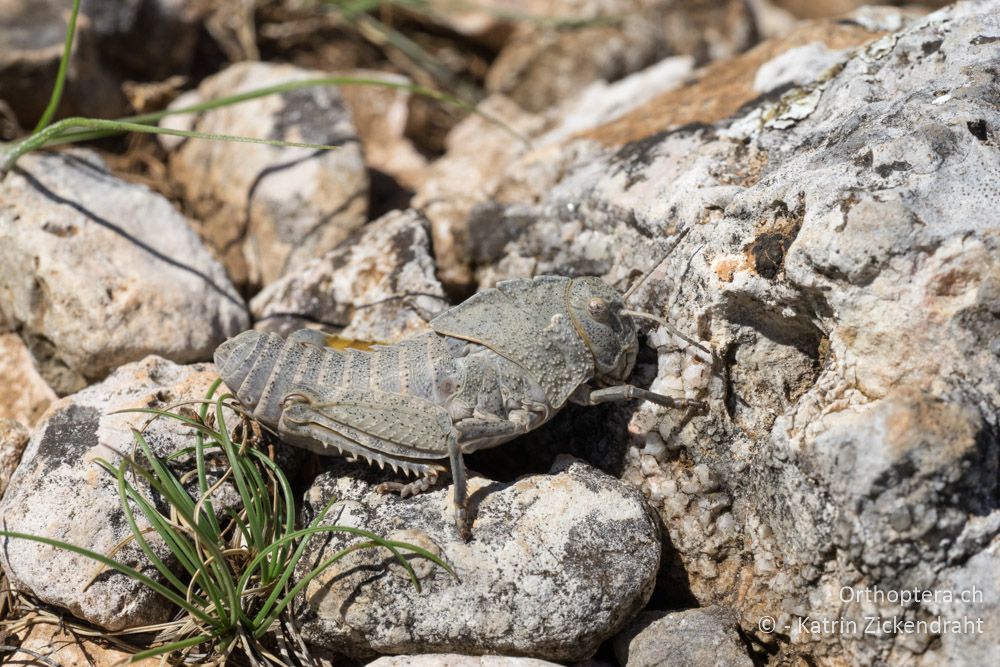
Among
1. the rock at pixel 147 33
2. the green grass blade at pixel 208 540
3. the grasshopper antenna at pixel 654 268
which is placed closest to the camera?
the green grass blade at pixel 208 540

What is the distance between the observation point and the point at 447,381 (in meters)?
3.02

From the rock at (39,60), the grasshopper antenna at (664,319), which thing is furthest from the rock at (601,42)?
the grasshopper antenna at (664,319)

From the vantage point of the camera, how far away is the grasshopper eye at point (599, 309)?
306cm

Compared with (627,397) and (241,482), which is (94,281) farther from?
(627,397)

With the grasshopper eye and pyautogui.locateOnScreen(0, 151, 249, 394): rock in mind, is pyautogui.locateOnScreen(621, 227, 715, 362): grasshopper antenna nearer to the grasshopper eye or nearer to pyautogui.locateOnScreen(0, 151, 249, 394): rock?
the grasshopper eye

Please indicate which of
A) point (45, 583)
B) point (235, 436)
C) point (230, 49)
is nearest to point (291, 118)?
point (230, 49)

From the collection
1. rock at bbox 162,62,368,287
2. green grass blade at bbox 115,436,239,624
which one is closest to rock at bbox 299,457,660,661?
green grass blade at bbox 115,436,239,624

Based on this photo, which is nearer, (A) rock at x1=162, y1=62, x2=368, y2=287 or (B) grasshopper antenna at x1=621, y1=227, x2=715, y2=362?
(B) grasshopper antenna at x1=621, y1=227, x2=715, y2=362

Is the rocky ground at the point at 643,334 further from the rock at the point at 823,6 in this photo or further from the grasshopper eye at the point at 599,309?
the rock at the point at 823,6

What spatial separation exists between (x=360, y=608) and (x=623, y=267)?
1875 mm

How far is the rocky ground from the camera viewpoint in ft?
8.05

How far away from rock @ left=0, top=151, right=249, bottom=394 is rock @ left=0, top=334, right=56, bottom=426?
131 millimetres

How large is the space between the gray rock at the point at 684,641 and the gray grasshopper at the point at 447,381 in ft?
2.61

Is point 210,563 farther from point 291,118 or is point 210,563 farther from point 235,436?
point 291,118
